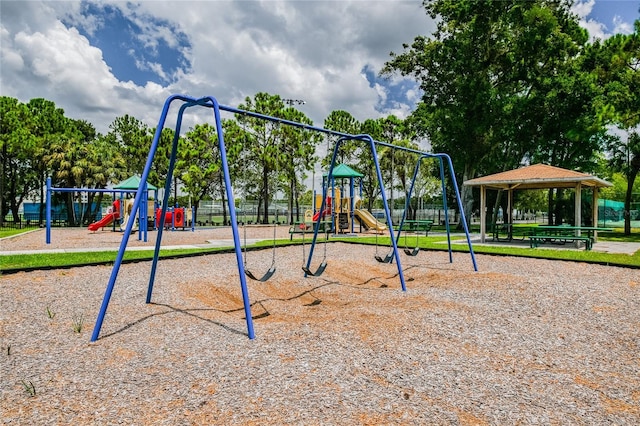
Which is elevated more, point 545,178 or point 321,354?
point 545,178

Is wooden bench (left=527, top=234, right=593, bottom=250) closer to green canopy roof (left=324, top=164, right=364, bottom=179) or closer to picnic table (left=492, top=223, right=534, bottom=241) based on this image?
picnic table (left=492, top=223, right=534, bottom=241)

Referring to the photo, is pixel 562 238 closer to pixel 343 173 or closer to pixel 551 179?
pixel 551 179

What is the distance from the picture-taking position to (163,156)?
32875 millimetres

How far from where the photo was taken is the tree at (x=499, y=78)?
21.6 meters

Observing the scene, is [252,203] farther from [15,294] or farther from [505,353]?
[505,353]

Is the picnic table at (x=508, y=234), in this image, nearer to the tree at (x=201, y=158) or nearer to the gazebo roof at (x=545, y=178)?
the gazebo roof at (x=545, y=178)

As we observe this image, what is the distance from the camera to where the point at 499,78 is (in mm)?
24000

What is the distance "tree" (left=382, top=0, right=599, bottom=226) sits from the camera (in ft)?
70.7

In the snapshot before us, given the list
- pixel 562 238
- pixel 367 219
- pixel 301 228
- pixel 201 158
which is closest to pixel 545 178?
pixel 562 238

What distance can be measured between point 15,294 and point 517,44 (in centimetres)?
2465

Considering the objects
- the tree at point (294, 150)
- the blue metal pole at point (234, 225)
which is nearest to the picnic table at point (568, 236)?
the blue metal pole at point (234, 225)

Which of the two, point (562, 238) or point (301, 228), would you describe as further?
point (301, 228)

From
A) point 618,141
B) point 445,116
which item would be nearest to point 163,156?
point 445,116

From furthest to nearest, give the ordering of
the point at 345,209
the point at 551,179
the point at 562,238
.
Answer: the point at 345,209
the point at 551,179
the point at 562,238
